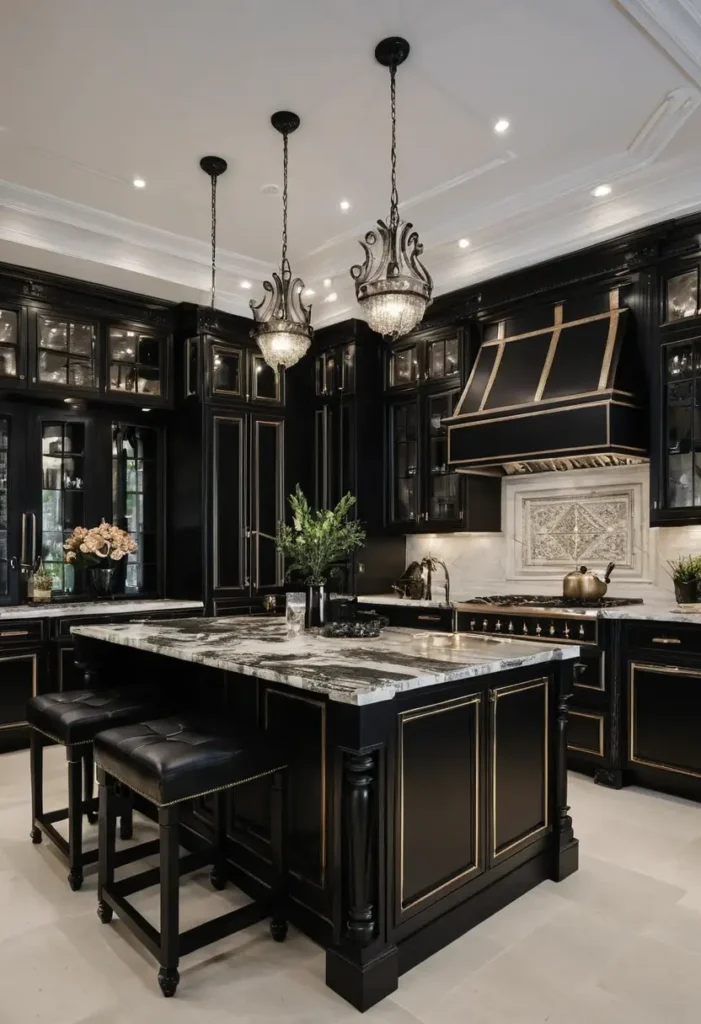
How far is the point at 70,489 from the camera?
550 cm

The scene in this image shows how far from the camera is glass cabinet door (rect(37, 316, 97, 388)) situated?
16.7 feet

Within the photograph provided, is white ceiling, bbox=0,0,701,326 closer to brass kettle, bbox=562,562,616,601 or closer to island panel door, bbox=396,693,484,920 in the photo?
brass kettle, bbox=562,562,616,601

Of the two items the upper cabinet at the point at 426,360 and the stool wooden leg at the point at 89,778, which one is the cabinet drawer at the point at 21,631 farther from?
the upper cabinet at the point at 426,360

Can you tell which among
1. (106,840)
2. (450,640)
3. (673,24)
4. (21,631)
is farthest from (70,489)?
(673,24)

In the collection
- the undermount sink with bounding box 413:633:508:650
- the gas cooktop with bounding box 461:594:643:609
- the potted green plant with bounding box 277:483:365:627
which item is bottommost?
the gas cooktop with bounding box 461:594:643:609

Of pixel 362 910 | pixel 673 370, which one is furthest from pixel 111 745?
pixel 673 370

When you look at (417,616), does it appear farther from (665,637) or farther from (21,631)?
(21,631)

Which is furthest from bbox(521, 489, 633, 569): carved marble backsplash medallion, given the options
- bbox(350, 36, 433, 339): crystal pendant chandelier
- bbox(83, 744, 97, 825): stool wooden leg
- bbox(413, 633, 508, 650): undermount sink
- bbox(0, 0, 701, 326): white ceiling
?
bbox(83, 744, 97, 825): stool wooden leg

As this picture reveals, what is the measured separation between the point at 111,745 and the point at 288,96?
9.95 ft

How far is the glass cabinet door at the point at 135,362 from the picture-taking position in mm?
5449

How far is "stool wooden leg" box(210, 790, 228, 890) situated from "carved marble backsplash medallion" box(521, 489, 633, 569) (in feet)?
10.3

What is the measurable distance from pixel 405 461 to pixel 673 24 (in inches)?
138

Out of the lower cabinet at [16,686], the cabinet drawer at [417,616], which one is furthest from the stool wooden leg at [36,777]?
the cabinet drawer at [417,616]

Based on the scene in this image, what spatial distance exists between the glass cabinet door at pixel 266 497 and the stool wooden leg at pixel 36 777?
9.32 ft
